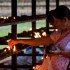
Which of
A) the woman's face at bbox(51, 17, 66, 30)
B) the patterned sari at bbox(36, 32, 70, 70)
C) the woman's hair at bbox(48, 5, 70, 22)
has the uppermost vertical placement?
the woman's hair at bbox(48, 5, 70, 22)

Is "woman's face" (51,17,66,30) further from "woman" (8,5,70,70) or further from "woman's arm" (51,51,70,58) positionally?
"woman's arm" (51,51,70,58)

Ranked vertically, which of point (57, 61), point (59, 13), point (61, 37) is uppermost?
point (59, 13)

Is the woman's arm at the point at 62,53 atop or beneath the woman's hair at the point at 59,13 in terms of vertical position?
beneath

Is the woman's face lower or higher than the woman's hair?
lower

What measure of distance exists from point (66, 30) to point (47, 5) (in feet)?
7.92

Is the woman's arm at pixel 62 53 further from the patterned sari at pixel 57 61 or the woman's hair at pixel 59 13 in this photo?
the woman's hair at pixel 59 13

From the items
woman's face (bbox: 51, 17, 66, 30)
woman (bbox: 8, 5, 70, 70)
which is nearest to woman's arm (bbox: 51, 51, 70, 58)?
woman (bbox: 8, 5, 70, 70)

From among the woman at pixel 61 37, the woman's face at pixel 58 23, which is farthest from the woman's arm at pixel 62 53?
the woman's face at pixel 58 23

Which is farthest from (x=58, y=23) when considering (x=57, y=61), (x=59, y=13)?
(x=57, y=61)

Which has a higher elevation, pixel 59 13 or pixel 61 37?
pixel 59 13

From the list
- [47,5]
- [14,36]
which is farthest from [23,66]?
[14,36]

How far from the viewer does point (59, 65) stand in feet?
5.51

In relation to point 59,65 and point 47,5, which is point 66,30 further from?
point 47,5

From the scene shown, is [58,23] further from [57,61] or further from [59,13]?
[57,61]
